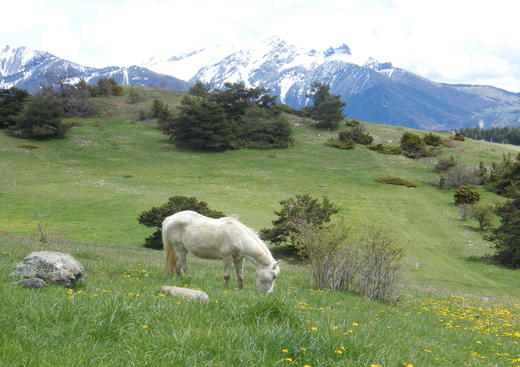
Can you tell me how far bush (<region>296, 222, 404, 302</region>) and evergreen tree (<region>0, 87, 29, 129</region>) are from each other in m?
65.8

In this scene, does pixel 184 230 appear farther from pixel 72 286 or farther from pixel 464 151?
pixel 464 151

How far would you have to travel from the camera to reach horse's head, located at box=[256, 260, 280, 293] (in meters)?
11.5

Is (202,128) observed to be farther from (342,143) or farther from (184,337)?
(184,337)

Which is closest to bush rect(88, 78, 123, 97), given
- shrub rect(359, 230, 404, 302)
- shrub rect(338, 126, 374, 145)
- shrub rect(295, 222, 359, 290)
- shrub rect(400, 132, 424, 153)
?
shrub rect(338, 126, 374, 145)

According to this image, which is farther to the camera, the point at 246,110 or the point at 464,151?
the point at 246,110

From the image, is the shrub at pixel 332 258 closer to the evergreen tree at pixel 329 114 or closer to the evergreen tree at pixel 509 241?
the evergreen tree at pixel 509 241

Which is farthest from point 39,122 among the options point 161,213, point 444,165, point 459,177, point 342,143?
point 459,177

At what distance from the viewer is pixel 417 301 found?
49.2ft

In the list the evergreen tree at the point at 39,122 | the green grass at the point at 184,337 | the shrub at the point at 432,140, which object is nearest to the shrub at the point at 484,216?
the shrub at the point at 432,140

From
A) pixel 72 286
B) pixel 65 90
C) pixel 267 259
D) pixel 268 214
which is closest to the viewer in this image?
pixel 72 286

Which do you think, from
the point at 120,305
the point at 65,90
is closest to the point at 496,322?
the point at 120,305

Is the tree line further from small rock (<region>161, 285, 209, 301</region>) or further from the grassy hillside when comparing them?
small rock (<region>161, 285, 209, 301</region>)

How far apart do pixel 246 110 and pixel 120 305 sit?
74.8m

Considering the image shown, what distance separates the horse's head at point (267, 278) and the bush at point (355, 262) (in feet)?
10.6
